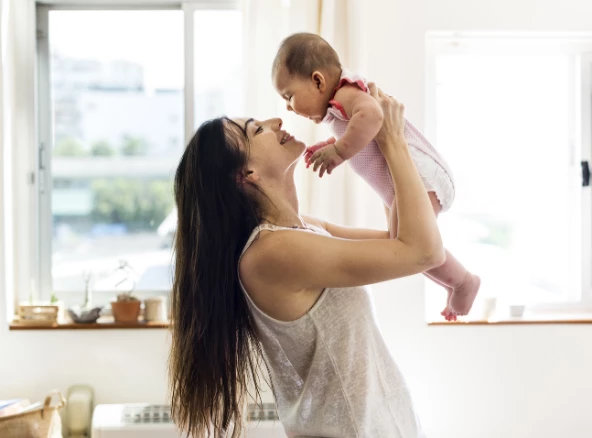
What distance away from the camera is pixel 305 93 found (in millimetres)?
1771

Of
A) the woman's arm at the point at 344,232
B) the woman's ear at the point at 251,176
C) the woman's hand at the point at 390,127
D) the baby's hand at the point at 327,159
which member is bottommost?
the woman's arm at the point at 344,232

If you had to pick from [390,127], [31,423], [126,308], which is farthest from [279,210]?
[126,308]

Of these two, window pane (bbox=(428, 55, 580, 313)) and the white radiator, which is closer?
the white radiator

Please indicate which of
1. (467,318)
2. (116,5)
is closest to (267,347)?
(467,318)

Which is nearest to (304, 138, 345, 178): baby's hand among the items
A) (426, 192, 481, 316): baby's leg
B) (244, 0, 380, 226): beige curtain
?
(426, 192, 481, 316): baby's leg

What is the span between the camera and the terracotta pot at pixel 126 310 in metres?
3.21

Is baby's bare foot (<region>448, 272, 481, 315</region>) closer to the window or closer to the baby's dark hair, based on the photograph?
the baby's dark hair

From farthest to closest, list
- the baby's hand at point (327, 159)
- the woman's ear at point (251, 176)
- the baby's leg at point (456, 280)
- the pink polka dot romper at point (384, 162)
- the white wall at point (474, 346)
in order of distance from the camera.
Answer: the white wall at point (474, 346) < the baby's leg at point (456, 280) < the pink polka dot romper at point (384, 162) < the baby's hand at point (327, 159) < the woman's ear at point (251, 176)

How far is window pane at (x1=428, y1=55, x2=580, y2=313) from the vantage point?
3445 mm

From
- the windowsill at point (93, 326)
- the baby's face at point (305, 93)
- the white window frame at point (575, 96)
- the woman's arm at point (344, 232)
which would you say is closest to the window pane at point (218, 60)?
the white window frame at point (575, 96)

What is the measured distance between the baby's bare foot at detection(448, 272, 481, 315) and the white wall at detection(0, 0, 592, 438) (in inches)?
48.9

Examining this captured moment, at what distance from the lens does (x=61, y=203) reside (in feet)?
11.3

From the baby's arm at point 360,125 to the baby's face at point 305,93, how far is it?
13cm

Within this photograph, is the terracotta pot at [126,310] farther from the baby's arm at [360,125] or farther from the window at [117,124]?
the baby's arm at [360,125]
